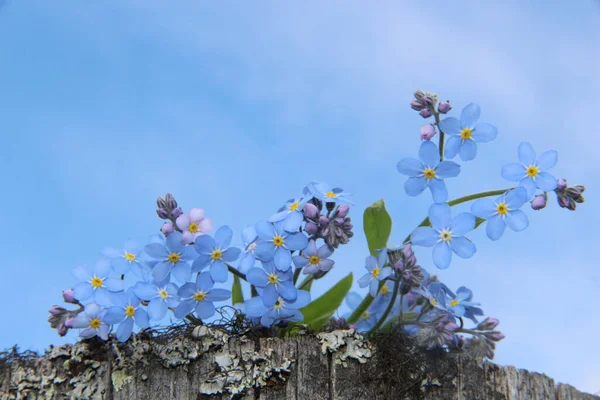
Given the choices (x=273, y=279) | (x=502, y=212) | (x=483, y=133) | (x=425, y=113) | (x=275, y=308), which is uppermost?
(x=425, y=113)

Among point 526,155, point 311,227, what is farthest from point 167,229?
point 526,155

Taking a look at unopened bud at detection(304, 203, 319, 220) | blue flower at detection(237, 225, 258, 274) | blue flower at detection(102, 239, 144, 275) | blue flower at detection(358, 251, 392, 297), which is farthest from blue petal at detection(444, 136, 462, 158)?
blue flower at detection(102, 239, 144, 275)

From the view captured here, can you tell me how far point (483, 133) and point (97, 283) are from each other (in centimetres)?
180

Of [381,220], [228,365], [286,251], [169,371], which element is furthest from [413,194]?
[169,371]

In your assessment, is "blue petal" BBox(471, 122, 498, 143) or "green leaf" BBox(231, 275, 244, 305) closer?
"blue petal" BBox(471, 122, 498, 143)

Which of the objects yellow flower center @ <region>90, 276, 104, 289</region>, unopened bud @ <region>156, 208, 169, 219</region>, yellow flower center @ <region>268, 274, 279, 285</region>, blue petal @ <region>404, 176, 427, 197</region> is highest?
blue petal @ <region>404, 176, 427, 197</region>

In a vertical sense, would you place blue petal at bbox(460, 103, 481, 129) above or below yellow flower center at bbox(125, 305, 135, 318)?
above

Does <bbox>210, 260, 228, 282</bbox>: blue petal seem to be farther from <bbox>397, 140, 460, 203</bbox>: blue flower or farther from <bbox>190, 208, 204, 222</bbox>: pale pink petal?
<bbox>397, 140, 460, 203</bbox>: blue flower

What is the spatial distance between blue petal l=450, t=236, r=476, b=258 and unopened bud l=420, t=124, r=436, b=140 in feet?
1.53

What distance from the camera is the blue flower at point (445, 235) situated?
299 cm

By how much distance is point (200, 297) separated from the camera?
9.97 ft

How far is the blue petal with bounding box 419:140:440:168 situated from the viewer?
311 cm

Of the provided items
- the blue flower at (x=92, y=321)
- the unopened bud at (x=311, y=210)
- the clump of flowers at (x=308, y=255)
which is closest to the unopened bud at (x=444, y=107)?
the clump of flowers at (x=308, y=255)

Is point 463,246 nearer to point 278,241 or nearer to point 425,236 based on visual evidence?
point 425,236
